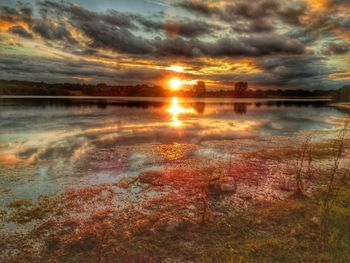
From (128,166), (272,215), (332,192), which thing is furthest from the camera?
(128,166)

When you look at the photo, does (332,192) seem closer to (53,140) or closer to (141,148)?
(141,148)

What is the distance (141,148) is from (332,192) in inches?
532

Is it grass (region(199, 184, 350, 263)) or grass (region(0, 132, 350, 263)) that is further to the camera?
grass (region(0, 132, 350, 263))

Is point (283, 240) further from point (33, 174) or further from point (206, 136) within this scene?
point (206, 136)

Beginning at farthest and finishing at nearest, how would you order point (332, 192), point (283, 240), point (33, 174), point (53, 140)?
point (53, 140) → point (33, 174) → point (332, 192) → point (283, 240)

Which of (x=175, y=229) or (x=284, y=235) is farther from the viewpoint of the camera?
(x=175, y=229)

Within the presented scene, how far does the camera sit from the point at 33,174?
12906mm

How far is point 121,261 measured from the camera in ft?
20.4

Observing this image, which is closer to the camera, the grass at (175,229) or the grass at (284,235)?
the grass at (284,235)

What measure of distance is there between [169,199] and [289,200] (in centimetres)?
514

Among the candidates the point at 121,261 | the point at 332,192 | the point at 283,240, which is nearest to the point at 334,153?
the point at 332,192

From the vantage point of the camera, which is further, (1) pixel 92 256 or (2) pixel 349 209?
(2) pixel 349 209

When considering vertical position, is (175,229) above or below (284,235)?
below

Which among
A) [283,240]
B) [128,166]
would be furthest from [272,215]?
[128,166]
